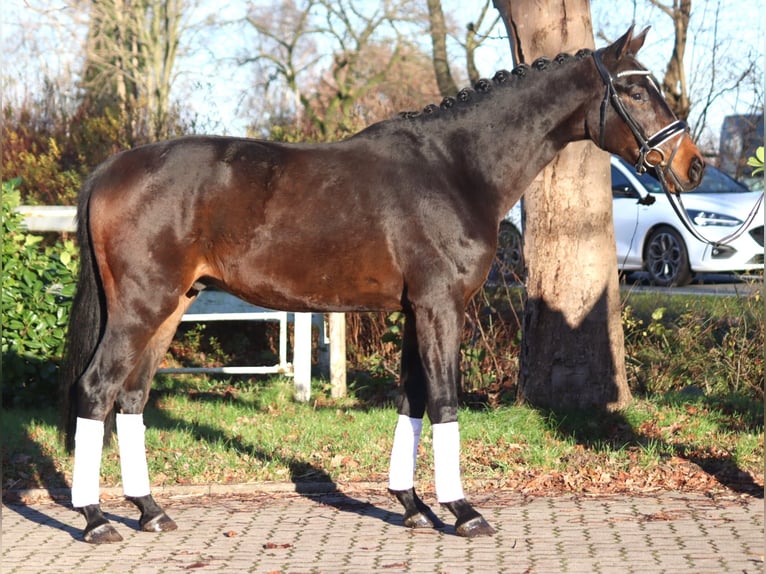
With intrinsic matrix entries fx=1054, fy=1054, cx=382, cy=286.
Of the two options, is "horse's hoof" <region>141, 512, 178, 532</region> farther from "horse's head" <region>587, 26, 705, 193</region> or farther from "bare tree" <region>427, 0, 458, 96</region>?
"bare tree" <region>427, 0, 458, 96</region>

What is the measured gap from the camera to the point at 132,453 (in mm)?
5848

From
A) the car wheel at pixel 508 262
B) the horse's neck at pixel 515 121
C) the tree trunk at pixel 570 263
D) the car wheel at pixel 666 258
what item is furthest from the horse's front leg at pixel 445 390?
the car wheel at pixel 666 258

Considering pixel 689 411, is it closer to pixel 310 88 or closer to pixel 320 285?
pixel 320 285

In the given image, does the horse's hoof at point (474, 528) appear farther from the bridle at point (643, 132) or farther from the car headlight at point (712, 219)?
the car headlight at point (712, 219)

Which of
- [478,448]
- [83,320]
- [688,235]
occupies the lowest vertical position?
[478,448]

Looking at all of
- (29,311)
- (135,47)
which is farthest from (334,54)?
(29,311)

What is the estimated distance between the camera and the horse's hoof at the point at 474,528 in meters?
5.61

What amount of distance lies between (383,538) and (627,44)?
2992 millimetres

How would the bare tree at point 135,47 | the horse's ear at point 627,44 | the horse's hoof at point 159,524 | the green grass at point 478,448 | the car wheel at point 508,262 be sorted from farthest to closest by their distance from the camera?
the bare tree at point 135,47
the car wheel at point 508,262
the green grass at point 478,448
the horse's hoof at point 159,524
the horse's ear at point 627,44

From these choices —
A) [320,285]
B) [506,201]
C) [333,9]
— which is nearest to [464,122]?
[506,201]

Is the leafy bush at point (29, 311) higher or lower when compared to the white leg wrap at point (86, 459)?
higher

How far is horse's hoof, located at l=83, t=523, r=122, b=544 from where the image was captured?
18.4ft

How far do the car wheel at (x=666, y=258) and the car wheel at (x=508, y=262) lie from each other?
154 inches

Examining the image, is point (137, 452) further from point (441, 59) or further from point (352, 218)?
point (441, 59)
